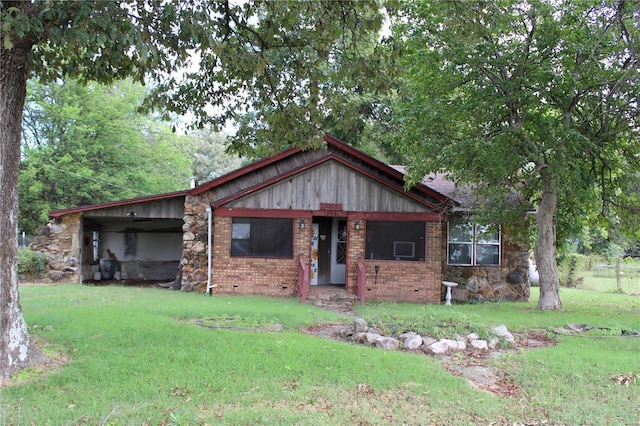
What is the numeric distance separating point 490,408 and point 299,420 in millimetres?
2145

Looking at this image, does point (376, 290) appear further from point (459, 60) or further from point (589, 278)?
point (589, 278)

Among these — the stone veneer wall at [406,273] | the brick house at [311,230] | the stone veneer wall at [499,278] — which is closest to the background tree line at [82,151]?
the brick house at [311,230]

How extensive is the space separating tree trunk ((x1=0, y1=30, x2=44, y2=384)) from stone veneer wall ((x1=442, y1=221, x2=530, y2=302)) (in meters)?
12.8

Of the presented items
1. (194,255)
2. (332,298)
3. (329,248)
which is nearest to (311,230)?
(329,248)

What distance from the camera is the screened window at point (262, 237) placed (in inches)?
591

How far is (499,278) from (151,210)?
1182 centimetres

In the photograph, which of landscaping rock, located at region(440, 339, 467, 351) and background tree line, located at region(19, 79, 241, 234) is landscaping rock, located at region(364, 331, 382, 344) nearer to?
landscaping rock, located at region(440, 339, 467, 351)

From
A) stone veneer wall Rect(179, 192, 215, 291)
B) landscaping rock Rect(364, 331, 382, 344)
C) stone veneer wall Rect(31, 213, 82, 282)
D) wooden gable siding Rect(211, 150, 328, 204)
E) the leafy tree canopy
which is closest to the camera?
landscaping rock Rect(364, 331, 382, 344)

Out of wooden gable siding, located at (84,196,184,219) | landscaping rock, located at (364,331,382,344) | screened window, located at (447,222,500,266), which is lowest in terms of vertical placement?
landscaping rock, located at (364,331,382,344)

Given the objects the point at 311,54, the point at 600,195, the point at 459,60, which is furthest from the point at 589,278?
the point at 311,54

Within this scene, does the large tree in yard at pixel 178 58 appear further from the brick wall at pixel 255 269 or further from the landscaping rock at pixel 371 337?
the brick wall at pixel 255 269

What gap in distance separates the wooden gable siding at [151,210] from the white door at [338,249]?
5191 mm

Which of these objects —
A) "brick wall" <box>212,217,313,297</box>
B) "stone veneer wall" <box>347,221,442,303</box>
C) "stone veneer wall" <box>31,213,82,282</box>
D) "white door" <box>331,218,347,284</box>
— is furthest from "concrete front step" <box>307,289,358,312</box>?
"stone veneer wall" <box>31,213,82,282</box>

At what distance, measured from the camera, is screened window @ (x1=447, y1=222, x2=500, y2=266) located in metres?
16.4
